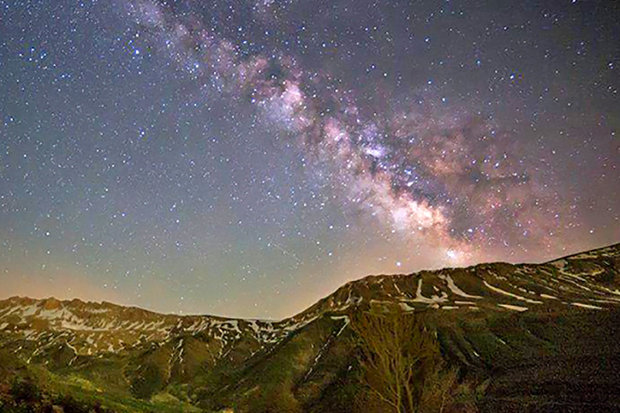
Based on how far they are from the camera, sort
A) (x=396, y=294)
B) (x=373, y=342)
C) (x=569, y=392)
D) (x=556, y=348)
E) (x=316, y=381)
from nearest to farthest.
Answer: (x=373, y=342) < (x=569, y=392) < (x=556, y=348) < (x=316, y=381) < (x=396, y=294)

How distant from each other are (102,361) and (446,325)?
148 meters

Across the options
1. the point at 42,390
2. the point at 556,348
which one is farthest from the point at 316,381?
the point at 42,390

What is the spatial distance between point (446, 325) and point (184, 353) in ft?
371

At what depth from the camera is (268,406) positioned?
411 feet

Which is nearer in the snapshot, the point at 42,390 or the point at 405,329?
the point at 42,390

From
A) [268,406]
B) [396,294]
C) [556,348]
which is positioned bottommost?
[268,406]

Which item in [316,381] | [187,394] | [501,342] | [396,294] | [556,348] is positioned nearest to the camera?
[556,348]

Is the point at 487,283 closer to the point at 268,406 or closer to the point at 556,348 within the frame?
the point at 556,348

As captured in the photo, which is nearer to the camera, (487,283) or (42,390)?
(42,390)

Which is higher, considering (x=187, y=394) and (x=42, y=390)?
(x=42, y=390)

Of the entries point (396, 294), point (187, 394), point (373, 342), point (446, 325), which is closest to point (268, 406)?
point (187, 394)

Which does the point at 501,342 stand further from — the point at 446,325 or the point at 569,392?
the point at 569,392

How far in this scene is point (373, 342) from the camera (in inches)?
1451

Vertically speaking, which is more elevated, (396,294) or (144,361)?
(396,294)
